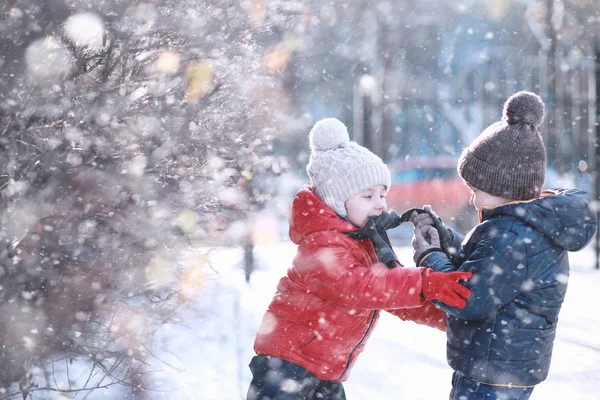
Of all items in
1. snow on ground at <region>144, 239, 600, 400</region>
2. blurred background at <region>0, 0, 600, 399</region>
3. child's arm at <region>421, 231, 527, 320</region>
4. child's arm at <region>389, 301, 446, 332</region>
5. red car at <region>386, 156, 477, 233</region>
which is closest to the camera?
child's arm at <region>421, 231, 527, 320</region>

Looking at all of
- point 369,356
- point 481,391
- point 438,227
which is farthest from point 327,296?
point 369,356

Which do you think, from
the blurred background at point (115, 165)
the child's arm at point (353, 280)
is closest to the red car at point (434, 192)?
the blurred background at point (115, 165)

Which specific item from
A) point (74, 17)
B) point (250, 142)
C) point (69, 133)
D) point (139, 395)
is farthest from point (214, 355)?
point (74, 17)

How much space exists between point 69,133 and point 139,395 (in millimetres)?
1782

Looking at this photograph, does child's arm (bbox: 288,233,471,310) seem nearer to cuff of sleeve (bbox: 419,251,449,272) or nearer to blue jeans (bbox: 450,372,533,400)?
cuff of sleeve (bbox: 419,251,449,272)

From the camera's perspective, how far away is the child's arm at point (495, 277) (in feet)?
7.23

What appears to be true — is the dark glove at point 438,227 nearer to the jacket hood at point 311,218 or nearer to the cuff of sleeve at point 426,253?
the cuff of sleeve at point 426,253

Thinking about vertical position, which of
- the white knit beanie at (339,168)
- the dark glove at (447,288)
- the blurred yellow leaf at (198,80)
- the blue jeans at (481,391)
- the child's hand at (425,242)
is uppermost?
the blurred yellow leaf at (198,80)

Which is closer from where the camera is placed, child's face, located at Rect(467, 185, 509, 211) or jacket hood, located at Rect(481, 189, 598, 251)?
jacket hood, located at Rect(481, 189, 598, 251)

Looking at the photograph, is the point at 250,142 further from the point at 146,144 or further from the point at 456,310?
the point at 456,310

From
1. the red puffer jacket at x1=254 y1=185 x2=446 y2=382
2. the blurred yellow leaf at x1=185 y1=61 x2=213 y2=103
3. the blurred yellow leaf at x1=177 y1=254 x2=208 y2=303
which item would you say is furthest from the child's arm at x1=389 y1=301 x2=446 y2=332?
the blurred yellow leaf at x1=185 y1=61 x2=213 y2=103

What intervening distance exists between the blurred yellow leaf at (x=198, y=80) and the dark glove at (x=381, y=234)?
2.28 m

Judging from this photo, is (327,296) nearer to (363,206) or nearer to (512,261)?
(363,206)

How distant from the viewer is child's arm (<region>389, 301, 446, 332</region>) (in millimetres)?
2701
